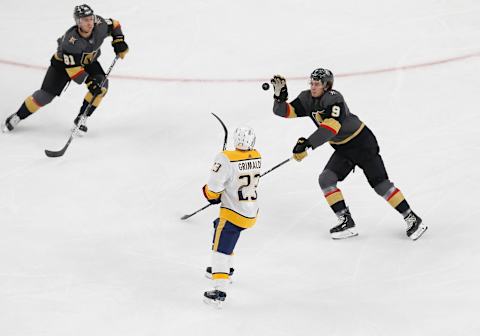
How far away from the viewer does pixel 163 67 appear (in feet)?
25.7

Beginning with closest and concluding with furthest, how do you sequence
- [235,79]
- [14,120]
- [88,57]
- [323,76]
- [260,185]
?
[323,76] < [260,185] < [88,57] < [14,120] < [235,79]

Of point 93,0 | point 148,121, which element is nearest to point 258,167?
point 148,121

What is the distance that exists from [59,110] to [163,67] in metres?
1.21

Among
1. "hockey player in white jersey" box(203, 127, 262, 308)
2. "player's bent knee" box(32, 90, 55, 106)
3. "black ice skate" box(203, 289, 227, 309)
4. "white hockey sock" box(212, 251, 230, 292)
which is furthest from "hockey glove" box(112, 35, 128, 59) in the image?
"black ice skate" box(203, 289, 227, 309)

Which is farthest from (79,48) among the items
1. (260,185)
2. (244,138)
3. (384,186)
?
(384,186)

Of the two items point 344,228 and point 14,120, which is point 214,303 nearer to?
point 344,228

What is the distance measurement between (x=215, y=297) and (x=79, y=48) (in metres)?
2.65

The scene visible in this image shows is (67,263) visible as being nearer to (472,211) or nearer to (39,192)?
(39,192)

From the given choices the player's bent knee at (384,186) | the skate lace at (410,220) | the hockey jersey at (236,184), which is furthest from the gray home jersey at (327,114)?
the hockey jersey at (236,184)

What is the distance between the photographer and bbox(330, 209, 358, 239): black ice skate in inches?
206

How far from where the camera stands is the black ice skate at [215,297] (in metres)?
4.30

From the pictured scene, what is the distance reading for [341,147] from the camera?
5.28 m

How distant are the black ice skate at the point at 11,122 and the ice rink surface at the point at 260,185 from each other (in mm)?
62

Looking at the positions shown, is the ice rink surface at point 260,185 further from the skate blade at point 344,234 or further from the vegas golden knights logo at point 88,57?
the vegas golden knights logo at point 88,57
